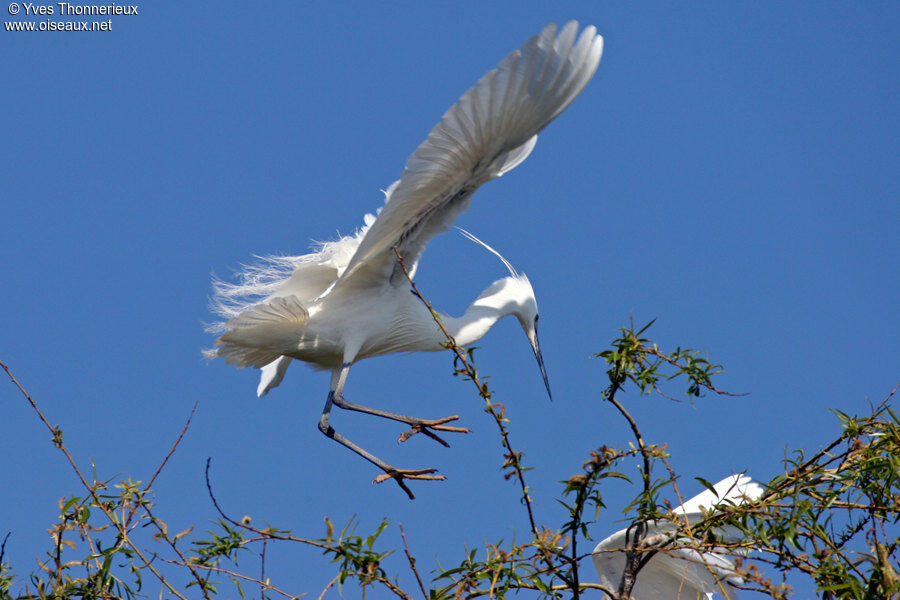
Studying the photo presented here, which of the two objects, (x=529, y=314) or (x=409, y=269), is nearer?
(x=409, y=269)

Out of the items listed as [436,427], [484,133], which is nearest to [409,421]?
[436,427]

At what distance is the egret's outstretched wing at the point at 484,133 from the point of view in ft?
11.7

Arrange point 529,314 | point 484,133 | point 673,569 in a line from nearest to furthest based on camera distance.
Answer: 1. point 484,133
2. point 673,569
3. point 529,314

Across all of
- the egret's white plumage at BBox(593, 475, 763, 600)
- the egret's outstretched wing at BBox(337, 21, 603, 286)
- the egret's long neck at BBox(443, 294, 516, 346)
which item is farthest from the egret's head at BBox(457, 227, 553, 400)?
the egret's white plumage at BBox(593, 475, 763, 600)

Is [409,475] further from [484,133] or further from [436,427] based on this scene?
[484,133]

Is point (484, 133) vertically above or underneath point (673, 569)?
above

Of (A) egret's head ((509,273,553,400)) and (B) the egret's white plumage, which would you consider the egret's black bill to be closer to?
(A) egret's head ((509,273,553,400))

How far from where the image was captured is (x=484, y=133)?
3.99 m

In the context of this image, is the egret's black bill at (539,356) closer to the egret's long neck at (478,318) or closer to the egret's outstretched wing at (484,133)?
the egret's long neck at (478,318)

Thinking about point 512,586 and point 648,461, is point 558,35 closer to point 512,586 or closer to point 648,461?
point 648,461

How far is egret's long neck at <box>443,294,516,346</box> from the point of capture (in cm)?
558

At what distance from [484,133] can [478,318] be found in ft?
6.22

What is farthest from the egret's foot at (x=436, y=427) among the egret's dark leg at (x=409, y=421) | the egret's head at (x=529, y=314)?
the egret's head at (x=529, y=314)

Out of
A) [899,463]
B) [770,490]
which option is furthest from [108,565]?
[899,463]
